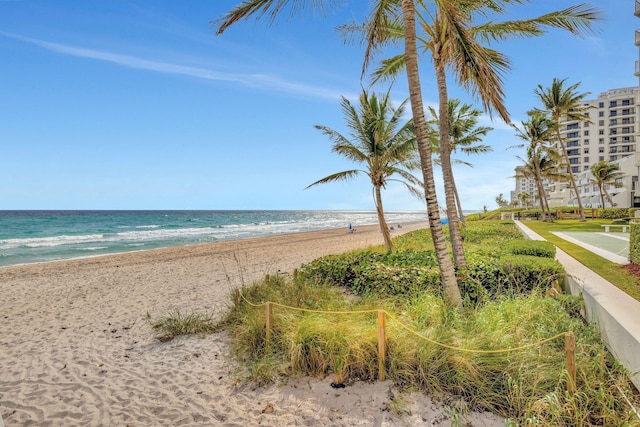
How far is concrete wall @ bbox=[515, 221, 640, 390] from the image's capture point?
3.91 metres

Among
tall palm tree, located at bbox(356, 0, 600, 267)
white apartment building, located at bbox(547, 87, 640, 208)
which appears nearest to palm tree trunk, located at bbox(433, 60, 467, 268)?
tall palm tree, located at bbox(356, 0, 600, 267)

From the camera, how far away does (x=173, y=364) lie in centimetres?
509

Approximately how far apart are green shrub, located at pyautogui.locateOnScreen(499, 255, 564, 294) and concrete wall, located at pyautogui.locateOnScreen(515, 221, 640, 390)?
43 cm

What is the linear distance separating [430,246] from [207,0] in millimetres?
10885

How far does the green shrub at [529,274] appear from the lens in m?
6.56

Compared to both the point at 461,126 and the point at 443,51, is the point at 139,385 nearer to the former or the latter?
the point at 443,51

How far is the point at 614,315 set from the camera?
4.60 m

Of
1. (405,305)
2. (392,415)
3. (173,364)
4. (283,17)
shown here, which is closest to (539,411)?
(392,415)

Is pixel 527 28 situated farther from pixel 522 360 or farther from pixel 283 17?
pixel 522 360

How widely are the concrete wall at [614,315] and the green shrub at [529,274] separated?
43 cm

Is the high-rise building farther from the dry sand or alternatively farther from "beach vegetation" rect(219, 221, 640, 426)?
the dry sand

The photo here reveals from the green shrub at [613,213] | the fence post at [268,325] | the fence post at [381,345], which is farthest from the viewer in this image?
the green shrub at [613,213]

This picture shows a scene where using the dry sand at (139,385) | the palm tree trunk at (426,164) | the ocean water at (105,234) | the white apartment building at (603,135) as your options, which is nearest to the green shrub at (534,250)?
the palm tree trunk at (426,164)

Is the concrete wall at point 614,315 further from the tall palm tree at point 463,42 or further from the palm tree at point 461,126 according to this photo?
the palm tree at point 461,126
